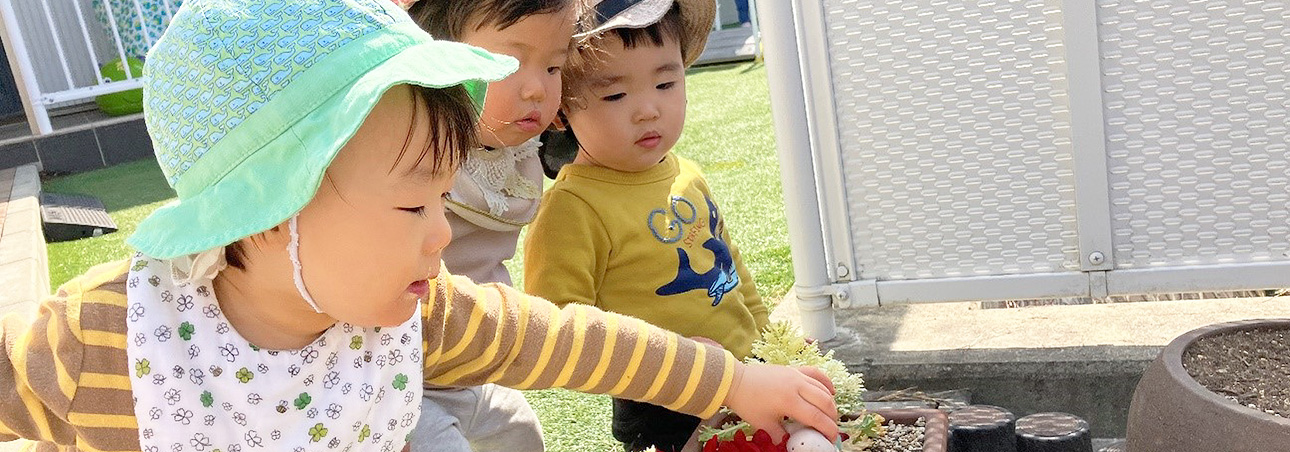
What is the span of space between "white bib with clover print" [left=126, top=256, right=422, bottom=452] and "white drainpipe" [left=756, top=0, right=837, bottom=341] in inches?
48.7

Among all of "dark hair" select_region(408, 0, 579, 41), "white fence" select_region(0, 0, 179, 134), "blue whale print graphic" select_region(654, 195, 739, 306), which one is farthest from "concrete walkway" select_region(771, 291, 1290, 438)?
"white fence" select_region(0, 0, 179, 134)

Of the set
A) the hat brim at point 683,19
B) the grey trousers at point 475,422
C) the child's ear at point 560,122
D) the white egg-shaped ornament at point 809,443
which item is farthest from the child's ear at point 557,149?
the white egg-shaped ornament at point 809,443

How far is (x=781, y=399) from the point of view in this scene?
6.04 ft

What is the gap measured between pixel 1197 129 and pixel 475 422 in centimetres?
159

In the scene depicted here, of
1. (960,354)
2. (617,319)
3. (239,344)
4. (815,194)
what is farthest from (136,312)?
(960,354)

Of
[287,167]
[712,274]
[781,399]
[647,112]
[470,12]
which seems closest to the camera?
[287,167]

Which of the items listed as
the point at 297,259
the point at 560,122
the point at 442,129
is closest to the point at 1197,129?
the point at 560,122

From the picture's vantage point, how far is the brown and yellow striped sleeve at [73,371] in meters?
1.46

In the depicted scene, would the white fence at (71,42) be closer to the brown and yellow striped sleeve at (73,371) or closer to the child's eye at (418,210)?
the brown and yellow striped sleeve at (73,371)

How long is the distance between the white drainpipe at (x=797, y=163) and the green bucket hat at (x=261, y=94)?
4.25 ft

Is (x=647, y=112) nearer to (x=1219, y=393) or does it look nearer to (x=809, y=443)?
(x=809, y=443)

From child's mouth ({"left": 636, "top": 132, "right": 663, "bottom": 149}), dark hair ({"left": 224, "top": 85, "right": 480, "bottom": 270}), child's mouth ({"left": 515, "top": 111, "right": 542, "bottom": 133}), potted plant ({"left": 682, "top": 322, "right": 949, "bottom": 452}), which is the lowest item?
potted plant ({"left": 682, "top": 322, "right": 949, "bottom": 452})

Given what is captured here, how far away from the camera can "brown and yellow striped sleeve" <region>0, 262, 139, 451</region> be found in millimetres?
1462

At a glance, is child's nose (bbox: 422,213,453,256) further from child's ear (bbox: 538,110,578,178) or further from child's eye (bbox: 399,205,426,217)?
child's ear (bbox: 538,110,578,178)
